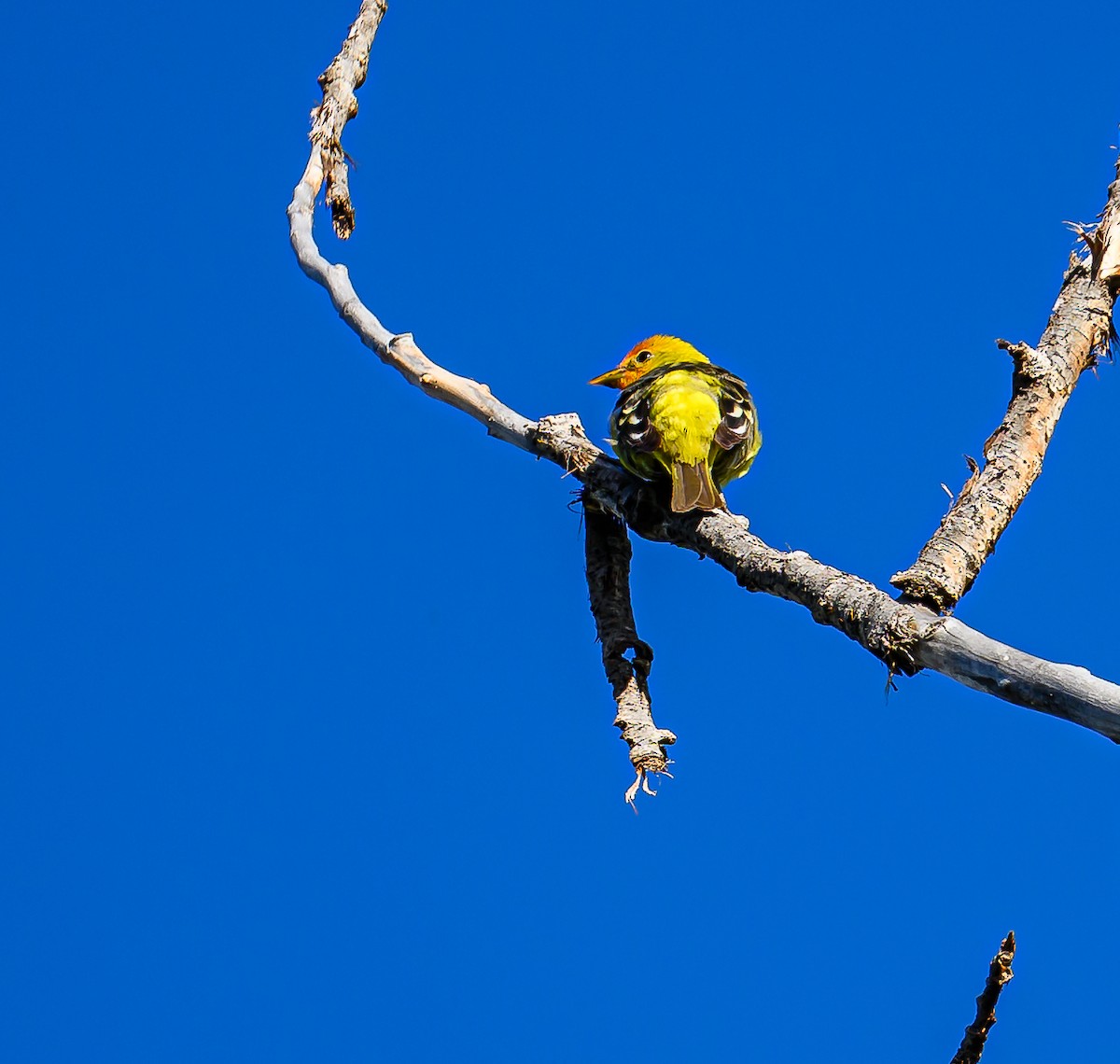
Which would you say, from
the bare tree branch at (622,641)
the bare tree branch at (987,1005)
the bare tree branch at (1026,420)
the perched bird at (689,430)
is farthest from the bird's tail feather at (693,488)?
the bare tree branch at (987,1005)

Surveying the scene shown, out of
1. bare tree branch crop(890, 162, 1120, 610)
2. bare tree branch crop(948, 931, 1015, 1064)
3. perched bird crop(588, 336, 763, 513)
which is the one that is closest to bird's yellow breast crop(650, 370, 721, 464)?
perched bird crop(588, 336, 763, 513)

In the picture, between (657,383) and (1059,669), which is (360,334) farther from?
(1059,669)

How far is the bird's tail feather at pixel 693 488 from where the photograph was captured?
15.7 feet

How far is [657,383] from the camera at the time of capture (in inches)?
237

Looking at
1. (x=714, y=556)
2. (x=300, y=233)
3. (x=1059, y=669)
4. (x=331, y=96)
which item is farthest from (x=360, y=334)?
(x=1059, y=669)

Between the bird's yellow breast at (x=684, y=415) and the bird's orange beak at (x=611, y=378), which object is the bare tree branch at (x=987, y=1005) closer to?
the bird's yellow breast at (x=684, y=415)

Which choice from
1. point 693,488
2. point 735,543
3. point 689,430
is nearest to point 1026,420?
point 735,543

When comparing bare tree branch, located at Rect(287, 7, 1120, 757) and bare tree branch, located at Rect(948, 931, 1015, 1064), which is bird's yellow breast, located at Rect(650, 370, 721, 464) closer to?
bare tree branch, located at Rect(287, 7, 1120, 757)

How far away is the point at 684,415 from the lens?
221 inches

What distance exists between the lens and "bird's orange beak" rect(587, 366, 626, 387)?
772 centimetres

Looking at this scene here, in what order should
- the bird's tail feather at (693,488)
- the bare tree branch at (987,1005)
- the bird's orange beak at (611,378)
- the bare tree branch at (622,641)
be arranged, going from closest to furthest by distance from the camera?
the bare tree branch at (987,1005) → the bare tree branch at (622,641) → the bird's tail feather at (693,488) → the bird's orange beak at (611,378)

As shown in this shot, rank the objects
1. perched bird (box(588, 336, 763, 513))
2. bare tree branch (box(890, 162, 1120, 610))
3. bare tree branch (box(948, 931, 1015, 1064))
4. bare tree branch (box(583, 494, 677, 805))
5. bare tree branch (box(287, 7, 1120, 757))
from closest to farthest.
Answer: bare tree branch (box(948, 931, 1015, 1064)) → bare tree branch (box(287, 7, 1120, 757)) → bare tree branch (box(890, 162, 1120, 610)) → bare tree branch (box(583, 494, 677, 805)) → perched bird (box(588, 336, 763, 513))

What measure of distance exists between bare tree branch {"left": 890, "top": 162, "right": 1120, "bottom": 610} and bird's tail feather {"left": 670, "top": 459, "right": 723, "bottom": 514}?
1.06m

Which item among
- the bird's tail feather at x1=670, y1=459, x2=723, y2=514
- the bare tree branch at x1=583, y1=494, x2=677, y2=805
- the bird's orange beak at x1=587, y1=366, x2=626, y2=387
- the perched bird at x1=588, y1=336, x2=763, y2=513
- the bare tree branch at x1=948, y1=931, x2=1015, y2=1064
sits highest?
the bird's orange beak at x1=587, y1=366, x2=626, y2=387
